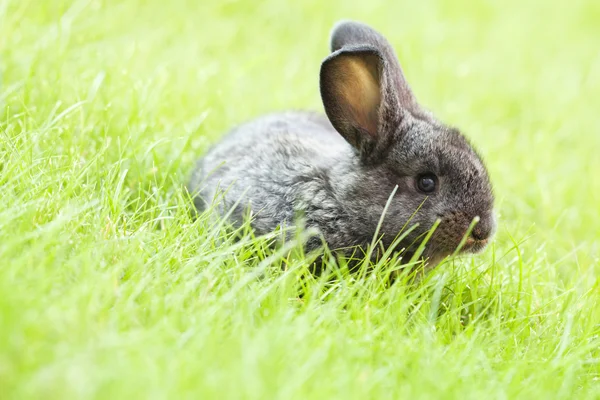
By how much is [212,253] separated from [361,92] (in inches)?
49.8

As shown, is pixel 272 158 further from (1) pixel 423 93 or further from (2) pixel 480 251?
(1) pixel 423 93

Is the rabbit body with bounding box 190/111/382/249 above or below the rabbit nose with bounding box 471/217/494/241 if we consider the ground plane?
above

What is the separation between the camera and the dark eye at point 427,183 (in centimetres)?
421

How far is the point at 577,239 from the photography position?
19.9 feet

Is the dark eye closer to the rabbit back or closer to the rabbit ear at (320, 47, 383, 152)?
the rabbit ear at (320, 47, 383, 152)

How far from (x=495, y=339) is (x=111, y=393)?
2.00 meters

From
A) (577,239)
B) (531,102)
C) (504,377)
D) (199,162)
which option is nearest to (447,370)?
(504,377)

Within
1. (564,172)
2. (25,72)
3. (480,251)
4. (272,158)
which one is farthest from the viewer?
(564,172)

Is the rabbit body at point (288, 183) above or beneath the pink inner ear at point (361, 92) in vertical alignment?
beneath

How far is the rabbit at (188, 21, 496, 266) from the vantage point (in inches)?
164

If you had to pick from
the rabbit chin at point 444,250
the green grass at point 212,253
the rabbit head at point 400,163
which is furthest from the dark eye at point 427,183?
the green grass at point 212,253

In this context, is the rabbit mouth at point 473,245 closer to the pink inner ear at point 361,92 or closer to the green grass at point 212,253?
the green grass at point 212,253

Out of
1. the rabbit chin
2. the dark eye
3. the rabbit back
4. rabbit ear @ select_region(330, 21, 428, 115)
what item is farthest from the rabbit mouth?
rabbit ear @ select_region(330, 21, 428, 115)

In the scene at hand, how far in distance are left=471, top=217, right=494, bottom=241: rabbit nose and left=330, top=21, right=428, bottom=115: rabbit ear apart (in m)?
0.85
